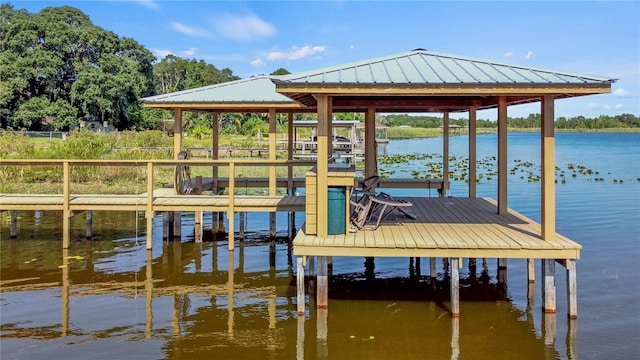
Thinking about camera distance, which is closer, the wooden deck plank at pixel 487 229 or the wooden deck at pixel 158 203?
the wooden deck plank at pixel 487 229

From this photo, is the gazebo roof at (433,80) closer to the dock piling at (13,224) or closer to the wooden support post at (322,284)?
the wooden support post at (322,284)

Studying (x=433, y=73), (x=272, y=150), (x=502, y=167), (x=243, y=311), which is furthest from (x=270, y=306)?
(x=272, y=150)

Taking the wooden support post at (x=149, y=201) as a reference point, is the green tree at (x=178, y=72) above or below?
above

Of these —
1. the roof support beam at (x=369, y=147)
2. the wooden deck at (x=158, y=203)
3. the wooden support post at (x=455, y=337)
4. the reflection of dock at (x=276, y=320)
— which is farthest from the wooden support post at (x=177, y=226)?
the wooden support post at (x=455, y=337)

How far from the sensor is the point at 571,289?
7395 mm

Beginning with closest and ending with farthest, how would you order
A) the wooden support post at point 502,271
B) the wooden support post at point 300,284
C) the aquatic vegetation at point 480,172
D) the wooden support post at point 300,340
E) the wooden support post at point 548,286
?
the wooden support post at point 300,340 < the wooden support post at point 548,286 < the wooden support post at point 300,284 < the wooden support post at point 502,271 < the aquatic vegetation at point 480,172

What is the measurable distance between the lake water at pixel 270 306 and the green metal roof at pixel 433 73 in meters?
3.25

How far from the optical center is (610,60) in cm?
3966

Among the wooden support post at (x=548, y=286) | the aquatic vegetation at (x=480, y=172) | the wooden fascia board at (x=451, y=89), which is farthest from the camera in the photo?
the aquatic vegetation at (x=480, y=172)

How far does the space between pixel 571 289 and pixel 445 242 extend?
1770 millimetres

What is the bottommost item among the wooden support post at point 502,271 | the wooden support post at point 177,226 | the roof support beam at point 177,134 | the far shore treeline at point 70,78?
the wooden support post at point 502,271

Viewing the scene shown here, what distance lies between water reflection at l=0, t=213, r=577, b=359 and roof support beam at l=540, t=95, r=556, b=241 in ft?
4.05

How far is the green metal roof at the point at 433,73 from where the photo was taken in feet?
24.5

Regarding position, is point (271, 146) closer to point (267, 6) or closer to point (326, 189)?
point (326, 189)
